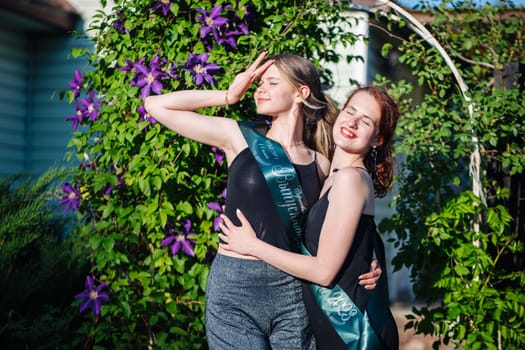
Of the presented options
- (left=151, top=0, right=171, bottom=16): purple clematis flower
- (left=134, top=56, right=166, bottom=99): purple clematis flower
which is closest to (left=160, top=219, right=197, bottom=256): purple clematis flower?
(left=134, top=56, right=166, bottom=99): purple clematis flower

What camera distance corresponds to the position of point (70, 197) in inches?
150

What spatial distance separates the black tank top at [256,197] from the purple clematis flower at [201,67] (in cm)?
98

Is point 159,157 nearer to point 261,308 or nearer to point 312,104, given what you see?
→ point 312,104

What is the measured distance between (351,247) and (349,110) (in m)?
0.50

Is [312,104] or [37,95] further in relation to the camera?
[37,95]

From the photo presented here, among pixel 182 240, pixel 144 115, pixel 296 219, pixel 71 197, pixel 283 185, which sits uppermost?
pixel 144 115

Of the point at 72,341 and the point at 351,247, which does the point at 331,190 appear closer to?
the point at 351,247

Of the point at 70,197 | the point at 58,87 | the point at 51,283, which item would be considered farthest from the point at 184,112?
the point at 58,87

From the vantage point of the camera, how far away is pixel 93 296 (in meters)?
3.69

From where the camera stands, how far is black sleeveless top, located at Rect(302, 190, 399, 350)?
7.75ft

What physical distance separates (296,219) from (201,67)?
4.30 ft

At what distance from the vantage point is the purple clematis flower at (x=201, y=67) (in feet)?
11.4

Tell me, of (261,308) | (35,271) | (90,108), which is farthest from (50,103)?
(261,308)

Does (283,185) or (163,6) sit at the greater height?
(163,6)
